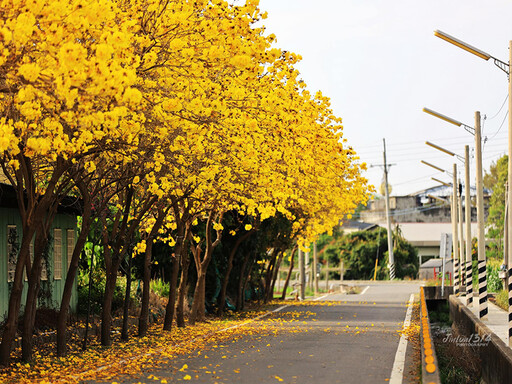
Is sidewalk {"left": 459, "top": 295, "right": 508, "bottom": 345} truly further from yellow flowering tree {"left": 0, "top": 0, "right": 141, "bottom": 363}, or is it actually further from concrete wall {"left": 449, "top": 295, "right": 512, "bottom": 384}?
yellow flowering tree {"left": 0, "top": 0, "right": 141, "bottom": 363}

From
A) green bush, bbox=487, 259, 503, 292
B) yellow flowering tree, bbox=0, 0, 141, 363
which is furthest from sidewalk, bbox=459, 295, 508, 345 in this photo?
yellow flowering tree, bbox=0, 0, 141, 363

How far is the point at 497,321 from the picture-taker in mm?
24984

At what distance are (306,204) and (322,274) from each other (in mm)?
50131

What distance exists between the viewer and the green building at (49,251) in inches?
746

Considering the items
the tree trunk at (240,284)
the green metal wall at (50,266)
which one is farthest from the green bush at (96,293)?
the tree trunk at (240,284)

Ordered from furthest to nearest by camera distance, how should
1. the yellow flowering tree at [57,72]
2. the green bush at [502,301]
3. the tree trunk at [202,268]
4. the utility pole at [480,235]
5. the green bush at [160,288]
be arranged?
the green bush at [502,301] < the green bush at [160,288] < the tree trunk at [202,268] < the utility pole at [480,235] < the yellow flowering tree at [57,72]

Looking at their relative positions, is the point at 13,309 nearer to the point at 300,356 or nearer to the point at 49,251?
the point at 300,356

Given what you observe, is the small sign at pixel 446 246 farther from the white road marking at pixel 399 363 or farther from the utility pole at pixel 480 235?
the white road marking at pixel 399 363

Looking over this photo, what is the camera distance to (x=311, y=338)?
66.2 feet

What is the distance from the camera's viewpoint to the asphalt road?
1348 centimetres

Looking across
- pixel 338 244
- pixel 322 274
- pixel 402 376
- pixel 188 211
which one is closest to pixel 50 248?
pixel 188 211

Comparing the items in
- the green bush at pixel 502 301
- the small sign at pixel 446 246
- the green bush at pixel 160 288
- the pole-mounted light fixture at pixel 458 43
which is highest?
the pole-mounted light fixture at pixel 458 43

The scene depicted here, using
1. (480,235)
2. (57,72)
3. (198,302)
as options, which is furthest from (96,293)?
(57,72)

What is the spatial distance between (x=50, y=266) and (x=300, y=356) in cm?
788
